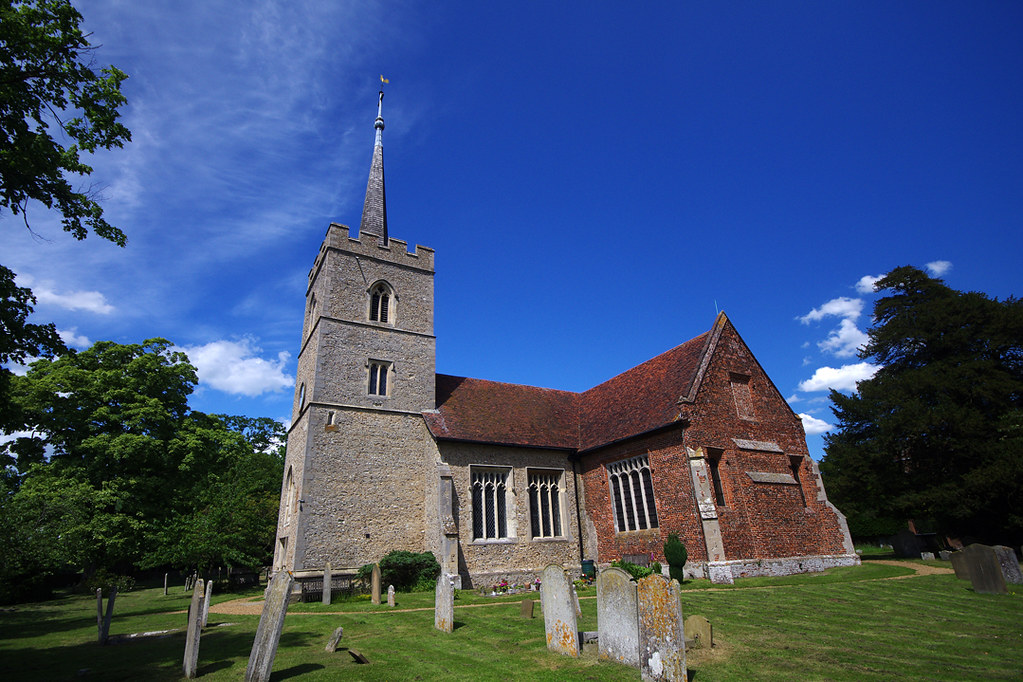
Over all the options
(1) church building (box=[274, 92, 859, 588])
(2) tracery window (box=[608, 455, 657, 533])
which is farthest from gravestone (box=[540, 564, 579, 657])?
(2) tracery window (box=[608, 455, 657, 533])

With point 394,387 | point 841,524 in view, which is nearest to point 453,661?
point 394,387

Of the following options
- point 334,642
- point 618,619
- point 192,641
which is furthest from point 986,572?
point 192,641

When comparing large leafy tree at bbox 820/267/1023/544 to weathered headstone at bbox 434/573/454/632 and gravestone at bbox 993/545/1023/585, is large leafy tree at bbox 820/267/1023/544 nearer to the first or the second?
gravestone at bbox 993/545/1023/585

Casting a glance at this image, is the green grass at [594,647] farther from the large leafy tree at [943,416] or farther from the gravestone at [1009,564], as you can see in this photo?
the large leafy tree at [943,416]

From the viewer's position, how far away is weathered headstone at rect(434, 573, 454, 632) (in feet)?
33.3

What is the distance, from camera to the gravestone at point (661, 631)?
5.98 metres

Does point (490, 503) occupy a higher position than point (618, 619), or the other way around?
point (490, 503)

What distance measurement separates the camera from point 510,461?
2061 cm

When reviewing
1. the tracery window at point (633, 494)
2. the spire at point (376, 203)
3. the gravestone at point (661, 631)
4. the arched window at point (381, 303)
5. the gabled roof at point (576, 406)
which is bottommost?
the gravestone at point (661, 631)

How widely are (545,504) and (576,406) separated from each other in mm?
6651

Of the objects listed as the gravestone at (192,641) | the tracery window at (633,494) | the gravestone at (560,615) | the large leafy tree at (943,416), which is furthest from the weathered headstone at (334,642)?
the large leafy tree at (943,416)

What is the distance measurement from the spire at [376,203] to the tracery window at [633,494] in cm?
1487

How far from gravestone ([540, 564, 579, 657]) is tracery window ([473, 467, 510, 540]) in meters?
11.5

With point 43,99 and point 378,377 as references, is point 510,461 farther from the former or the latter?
point 43,99
